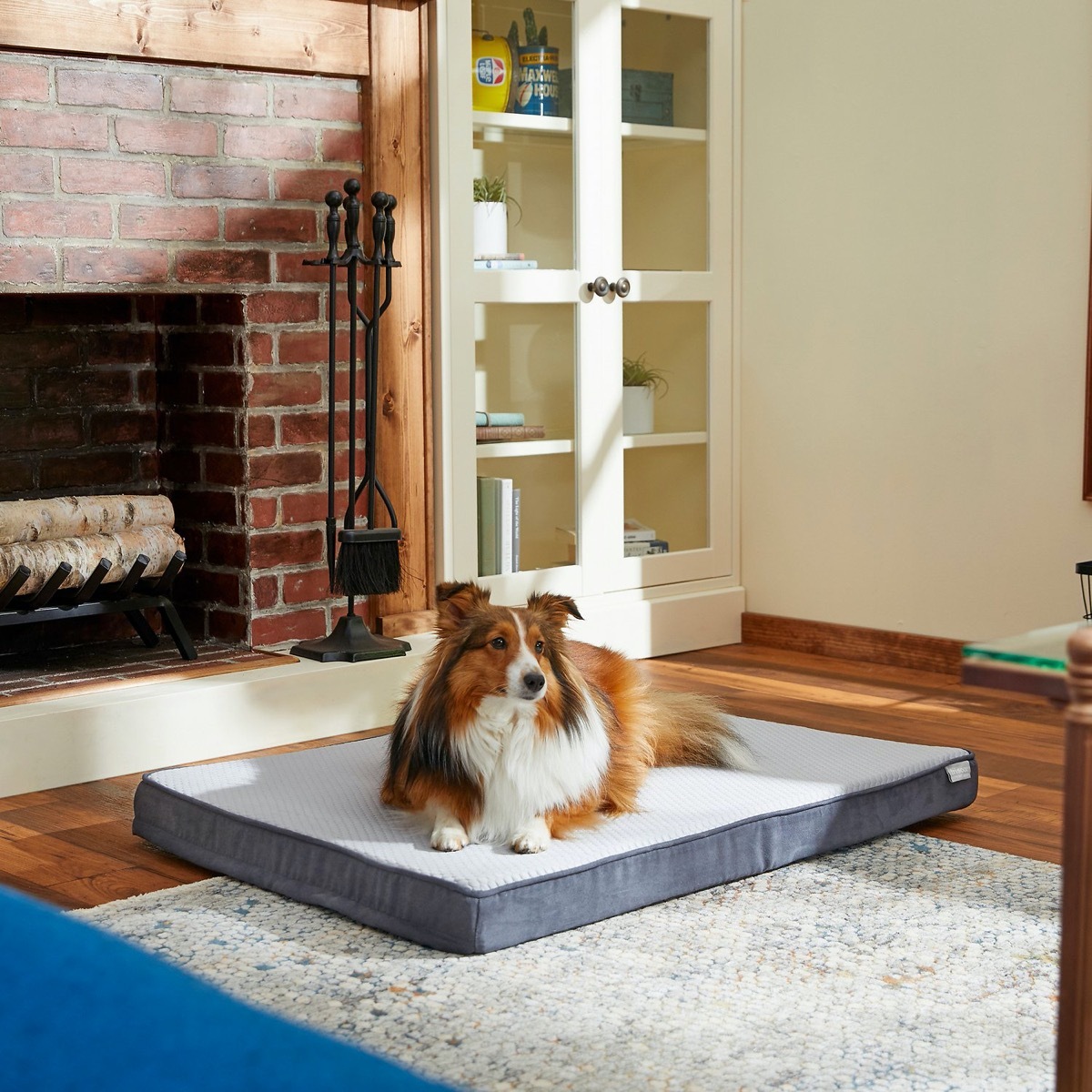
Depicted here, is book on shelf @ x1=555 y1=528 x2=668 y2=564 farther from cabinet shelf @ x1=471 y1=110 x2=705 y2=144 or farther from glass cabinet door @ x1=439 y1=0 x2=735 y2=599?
cabinet shelf @ x1=471 y1=110 x2=705 y2=144

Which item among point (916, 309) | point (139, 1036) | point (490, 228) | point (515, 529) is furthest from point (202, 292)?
point (139, 1036)

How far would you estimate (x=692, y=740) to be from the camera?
2820 millimetres

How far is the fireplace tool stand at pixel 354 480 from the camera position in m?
3.59

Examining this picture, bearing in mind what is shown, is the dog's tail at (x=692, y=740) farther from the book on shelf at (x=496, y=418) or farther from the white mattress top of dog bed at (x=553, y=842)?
the book on shelf at (x=496, y=418)

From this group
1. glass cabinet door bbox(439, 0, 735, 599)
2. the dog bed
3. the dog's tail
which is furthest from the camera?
glass cabinet door bbox(439, 0, 735, 599)

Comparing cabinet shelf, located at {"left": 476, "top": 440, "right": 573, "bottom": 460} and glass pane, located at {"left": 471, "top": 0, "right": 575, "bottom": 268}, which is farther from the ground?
glass pane, located at {"left": 471, "top": 0, "right": 575, "bottom": 268}

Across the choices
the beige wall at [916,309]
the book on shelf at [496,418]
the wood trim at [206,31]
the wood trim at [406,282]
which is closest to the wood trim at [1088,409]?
the beige wall at [916,309]

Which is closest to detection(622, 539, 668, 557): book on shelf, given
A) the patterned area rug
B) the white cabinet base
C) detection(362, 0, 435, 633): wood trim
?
the white cabinet base

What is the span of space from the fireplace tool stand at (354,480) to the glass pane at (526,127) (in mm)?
508

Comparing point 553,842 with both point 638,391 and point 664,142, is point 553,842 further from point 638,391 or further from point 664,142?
point 664,142

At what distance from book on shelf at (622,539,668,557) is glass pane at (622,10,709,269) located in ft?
2.70

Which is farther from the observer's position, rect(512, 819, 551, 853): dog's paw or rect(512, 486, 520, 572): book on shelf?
rect(512, 486, 520, 572): book on shelf

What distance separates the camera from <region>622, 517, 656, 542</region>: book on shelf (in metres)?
4.55

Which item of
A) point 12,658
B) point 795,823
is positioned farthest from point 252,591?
point 795,823
